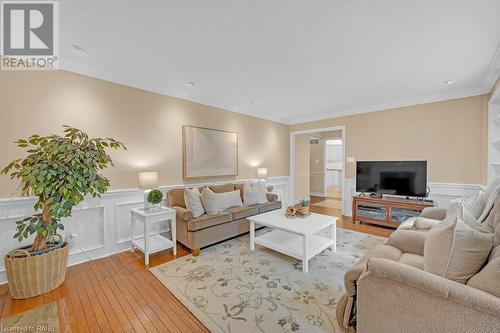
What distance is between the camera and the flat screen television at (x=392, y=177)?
372 centimetres

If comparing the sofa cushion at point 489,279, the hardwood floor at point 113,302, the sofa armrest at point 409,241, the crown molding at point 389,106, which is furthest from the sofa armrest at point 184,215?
the crown molding at point 389,106

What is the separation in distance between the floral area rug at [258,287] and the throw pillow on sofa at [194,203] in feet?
1.83

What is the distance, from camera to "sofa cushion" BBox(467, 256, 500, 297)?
0.93 m

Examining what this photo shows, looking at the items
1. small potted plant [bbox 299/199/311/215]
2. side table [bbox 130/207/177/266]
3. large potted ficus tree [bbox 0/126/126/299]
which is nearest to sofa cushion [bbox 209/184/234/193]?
side table [bbox 130/207/177/266]

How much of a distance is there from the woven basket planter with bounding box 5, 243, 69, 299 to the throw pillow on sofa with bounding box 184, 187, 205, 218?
1437 mm

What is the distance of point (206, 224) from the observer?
9.61 ft

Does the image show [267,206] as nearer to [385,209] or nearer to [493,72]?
[385,209]

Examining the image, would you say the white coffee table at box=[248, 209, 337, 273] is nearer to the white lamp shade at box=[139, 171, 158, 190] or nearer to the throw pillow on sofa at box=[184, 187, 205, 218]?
the throw pillow on sofa at box=[184, 187, 205, 218]

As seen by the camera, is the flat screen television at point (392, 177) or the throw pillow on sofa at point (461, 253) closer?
the throw pillow on sofa at point (461, 253)

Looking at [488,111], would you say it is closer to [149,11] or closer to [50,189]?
[149,11]

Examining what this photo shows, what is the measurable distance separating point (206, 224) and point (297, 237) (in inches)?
51.6

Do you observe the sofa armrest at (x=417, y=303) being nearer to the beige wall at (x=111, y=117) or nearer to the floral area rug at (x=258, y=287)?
the floral area rug at (x=258, y=287)

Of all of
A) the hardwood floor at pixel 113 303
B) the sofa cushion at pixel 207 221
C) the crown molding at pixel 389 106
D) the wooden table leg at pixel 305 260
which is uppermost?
the crown molding at pixel 389 106

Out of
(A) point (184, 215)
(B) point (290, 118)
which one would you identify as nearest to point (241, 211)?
(A) point (184, 215)
